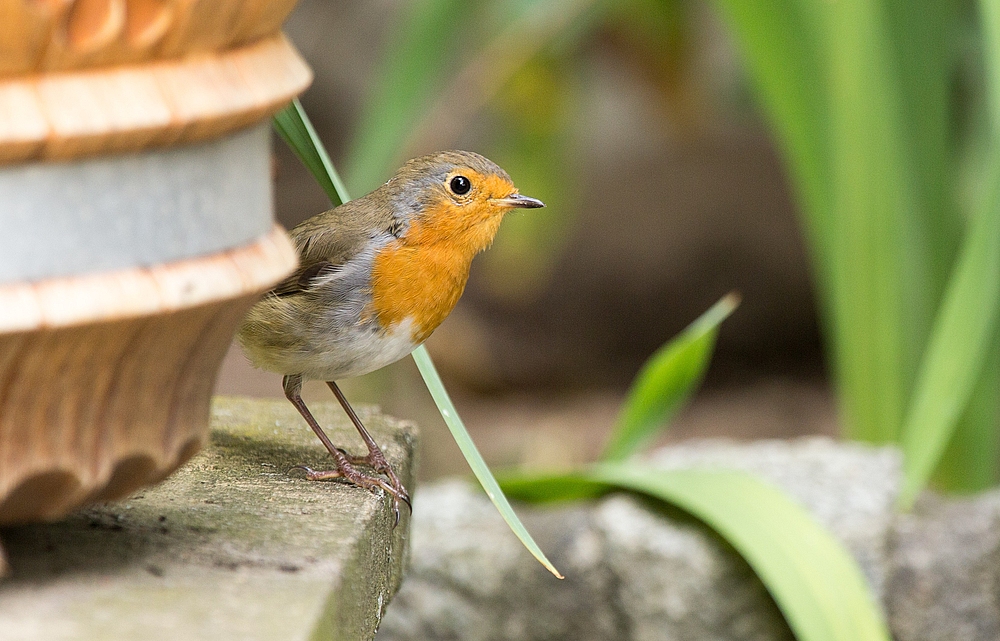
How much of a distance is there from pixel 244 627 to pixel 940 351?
1278 mm

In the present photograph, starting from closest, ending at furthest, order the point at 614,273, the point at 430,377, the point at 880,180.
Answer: the point at 430,377
the point at 880,180
the point at 614,273

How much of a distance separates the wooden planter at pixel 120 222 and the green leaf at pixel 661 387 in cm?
118

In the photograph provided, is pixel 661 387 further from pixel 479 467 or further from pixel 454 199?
pixel 479 467

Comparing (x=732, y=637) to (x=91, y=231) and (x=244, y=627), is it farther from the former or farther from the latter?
(x=91, y=231)

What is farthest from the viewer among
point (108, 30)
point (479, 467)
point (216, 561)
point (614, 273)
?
point (614, 273)

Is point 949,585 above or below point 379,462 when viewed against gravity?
below

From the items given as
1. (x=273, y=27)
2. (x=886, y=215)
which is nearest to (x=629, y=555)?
(x=886, y=215)

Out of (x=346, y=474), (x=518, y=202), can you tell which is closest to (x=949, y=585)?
(x=518, y=202)

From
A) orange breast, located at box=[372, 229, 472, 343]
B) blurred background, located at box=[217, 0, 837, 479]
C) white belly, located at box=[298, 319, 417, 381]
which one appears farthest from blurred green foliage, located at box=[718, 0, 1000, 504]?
blurred background, located at box=[217, 0, 837, 479]

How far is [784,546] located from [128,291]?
1270 mm

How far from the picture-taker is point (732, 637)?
2125mm

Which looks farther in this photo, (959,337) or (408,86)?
(408,86)

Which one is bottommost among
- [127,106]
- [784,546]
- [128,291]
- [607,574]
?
[607,574]

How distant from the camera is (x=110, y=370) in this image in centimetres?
98
